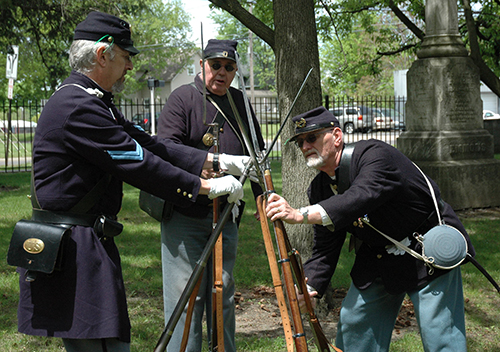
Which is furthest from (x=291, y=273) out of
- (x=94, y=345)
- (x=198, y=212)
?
(x=198, y=212)

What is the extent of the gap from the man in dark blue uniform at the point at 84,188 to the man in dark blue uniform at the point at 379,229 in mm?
1000

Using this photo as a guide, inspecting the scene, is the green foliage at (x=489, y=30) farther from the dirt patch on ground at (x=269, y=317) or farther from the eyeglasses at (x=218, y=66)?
the eyeglasses at (x=218, y=66)

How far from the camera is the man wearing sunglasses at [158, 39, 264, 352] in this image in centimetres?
380

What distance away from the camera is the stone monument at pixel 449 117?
9.91 metres

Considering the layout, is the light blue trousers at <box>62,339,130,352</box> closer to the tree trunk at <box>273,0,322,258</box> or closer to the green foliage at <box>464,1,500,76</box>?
the tree trunk at <box>273,0,322,258</box>

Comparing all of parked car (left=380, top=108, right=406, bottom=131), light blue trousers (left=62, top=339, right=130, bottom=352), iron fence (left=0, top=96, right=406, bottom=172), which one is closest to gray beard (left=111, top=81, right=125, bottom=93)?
light blue trousers (left=62, top=339, right=130, bottom=352)

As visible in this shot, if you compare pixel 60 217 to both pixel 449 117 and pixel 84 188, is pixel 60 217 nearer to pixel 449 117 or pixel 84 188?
pixel 84 188

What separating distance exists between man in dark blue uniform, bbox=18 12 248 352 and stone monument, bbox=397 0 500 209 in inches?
316

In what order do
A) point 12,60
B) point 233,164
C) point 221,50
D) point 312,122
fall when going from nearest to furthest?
1. point 312,122
2. point 233,164
3. point 221,50
4. point 12,60

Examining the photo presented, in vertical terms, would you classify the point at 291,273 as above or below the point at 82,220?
below

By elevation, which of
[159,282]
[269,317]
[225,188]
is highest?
[225,188]

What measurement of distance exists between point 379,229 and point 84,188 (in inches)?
66.6

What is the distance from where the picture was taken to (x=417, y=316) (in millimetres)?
3322

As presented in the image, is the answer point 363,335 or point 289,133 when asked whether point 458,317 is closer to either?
point 363,335
